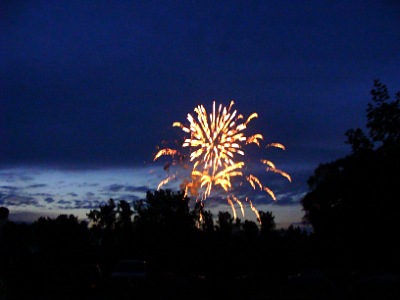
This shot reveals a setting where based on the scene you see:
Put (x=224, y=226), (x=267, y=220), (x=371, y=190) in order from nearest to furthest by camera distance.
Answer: (x=371, y=190) < (x=224, y=226) < (x=267, y=220)

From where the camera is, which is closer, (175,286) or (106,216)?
(175,286)

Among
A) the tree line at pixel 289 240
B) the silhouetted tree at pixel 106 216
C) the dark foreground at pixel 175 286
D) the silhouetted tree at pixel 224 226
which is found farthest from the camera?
the silhouetted tree at pixel 106 216

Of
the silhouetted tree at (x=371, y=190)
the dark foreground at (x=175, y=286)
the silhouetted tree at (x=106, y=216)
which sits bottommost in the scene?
the dark foreground at (x=175, y=286)

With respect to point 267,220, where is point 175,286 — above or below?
below

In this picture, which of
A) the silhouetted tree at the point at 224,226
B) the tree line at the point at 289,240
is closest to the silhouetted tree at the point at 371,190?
the tree line at the point at 289,240

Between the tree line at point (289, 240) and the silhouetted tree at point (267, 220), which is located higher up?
the silhouetted tree at point (267, 220)

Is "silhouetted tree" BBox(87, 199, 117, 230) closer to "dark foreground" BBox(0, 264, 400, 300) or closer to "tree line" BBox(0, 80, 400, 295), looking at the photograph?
"tree line" BBox(0, 80, 400, 295)

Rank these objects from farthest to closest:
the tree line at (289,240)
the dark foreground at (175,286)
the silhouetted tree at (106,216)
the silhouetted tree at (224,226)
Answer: the silhouetted tree at (106,216)
the silhouetted tree at (224,226)
the tree line at (289,240)
the dark foreground at (175,286)

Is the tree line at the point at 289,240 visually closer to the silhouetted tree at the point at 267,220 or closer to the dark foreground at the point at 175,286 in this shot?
the dark foreground at the point at 175,286

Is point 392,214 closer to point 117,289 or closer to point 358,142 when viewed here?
point 358,142

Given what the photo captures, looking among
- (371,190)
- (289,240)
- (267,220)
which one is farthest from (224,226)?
(267,220)

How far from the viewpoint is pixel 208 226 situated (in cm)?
4912

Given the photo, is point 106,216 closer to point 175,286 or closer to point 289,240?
point 289,240

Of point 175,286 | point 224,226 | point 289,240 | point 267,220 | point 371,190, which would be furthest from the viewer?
point 267,220
